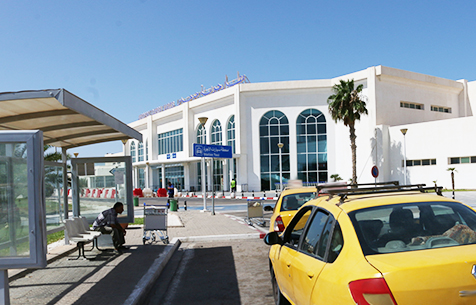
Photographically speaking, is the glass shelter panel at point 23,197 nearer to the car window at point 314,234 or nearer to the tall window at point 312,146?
the car window at point 314,234

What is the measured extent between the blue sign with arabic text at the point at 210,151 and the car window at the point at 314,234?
19125mm

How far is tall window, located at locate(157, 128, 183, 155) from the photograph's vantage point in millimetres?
59156

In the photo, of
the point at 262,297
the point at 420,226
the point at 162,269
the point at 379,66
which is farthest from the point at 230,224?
the point at 379,66

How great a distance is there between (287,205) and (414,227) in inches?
256

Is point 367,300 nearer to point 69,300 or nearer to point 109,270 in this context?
point 69,300

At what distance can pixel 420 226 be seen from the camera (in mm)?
3732

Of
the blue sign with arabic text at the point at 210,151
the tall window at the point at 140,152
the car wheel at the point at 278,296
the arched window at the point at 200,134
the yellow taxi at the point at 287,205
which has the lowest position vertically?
the car wheel at the point at 278,296

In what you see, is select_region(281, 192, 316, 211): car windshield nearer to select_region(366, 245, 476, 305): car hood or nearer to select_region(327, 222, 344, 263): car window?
select_region(327, 222, 344, 263): car window

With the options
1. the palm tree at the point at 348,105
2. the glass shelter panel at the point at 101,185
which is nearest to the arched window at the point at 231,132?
the palm tree at the point at 348,105

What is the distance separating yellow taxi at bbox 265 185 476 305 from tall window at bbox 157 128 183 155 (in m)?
55.0

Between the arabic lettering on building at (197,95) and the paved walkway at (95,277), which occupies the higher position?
the arabic lettering on building at (197,95)

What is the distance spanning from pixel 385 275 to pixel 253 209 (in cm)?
1341

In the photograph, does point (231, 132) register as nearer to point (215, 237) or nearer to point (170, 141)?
point (170, 141)

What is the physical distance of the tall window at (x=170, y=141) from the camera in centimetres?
5916
